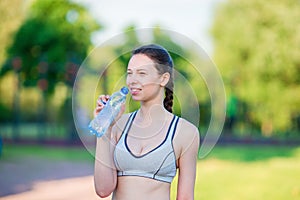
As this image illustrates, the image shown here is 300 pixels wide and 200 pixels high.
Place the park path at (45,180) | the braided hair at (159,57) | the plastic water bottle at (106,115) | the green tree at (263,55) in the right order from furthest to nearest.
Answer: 1. the green tree at (263,55)
2. the park path at (45,180)
3. the braided hair at (159,57)
4. the plastic water bottle at (106,115)

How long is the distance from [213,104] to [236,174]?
8.12m

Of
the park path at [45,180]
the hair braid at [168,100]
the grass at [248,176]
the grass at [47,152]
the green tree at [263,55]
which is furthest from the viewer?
the green tree at [263,55]

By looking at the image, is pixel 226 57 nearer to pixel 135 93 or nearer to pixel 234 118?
pixel 234 118

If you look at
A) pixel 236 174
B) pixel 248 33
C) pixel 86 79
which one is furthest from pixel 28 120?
pixel 86 79

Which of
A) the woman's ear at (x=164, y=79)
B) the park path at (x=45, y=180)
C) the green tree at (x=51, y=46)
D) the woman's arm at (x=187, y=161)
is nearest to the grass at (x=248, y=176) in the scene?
the park path at (x=45, y=180)

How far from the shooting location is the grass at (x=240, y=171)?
25.9ft

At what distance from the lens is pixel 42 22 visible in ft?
58.5

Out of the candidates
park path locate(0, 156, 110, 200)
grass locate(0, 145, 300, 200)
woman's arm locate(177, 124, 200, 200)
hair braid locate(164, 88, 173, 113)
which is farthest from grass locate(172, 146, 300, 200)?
woman's arm locate(177, 124, 200, 200)

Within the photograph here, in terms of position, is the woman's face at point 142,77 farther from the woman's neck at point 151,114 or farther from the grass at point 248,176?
the grass at point 248,176

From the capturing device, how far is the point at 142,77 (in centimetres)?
202

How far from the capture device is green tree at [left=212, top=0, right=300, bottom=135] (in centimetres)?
1870

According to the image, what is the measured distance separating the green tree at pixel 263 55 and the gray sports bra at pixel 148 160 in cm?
1693

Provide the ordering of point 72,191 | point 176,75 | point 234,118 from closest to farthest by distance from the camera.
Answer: point 176,75, point 72,191, point 234,118

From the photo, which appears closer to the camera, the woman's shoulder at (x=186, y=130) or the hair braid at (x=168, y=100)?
the woman's shoulder at (x=186, y=130)
